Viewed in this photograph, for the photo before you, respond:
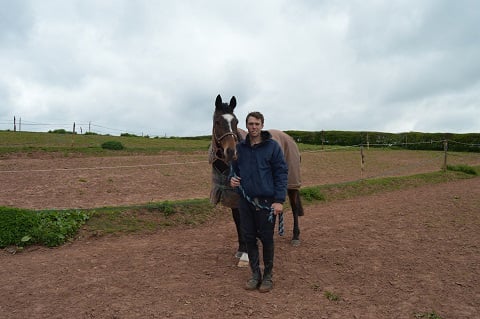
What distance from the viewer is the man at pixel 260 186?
3908 millimetres

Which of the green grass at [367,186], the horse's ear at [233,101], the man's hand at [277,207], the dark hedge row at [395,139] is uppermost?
the dark hedge row at [395,139]

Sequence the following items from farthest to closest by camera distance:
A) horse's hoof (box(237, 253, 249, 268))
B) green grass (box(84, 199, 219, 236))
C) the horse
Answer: green grass (box(84, 199, 219, 236)) < horse's hoof (box(237, 253, 249, 268)) < the horse

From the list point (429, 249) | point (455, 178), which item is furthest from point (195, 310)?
point (455, 178)

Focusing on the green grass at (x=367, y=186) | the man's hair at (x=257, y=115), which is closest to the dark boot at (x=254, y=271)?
the man's hair at (x=257, y=115)

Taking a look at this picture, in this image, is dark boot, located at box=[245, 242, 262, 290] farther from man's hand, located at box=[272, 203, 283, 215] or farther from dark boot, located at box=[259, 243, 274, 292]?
man's hand, located at box=[272, 203, 283, 215]

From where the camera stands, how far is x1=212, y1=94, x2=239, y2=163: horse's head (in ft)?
14.1

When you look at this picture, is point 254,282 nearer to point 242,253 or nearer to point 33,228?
point 242,253

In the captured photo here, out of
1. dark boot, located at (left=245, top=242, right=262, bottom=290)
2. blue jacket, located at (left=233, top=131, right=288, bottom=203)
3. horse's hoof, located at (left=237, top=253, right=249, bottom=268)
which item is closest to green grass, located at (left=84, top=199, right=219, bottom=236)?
horse's hoof, located at (left=237, top=253, right=249, bottom=268)

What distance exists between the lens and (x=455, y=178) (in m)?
14.1

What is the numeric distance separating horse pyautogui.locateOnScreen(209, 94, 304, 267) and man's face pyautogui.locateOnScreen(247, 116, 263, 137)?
0.37 meters

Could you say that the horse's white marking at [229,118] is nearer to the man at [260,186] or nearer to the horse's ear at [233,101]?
the horse's ear at [233,101]

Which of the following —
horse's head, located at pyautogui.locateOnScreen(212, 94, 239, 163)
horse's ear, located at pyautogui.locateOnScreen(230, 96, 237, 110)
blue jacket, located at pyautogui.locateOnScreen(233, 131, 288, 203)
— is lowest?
blue jacket, located at pyautogui.locateOnScreen(233, 131, 288, 203)

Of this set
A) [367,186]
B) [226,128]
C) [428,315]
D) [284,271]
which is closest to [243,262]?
[284,271]

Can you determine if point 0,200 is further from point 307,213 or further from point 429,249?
point 429,249
